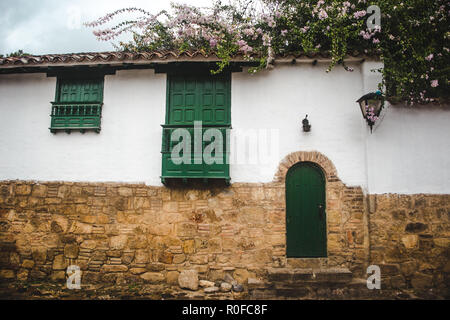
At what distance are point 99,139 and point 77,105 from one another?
908mm

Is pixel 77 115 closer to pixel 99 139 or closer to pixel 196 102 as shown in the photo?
pixel 99 139

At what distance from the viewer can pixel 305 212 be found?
535 centimetres

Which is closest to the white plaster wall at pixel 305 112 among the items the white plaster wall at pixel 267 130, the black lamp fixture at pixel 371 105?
the white plaster wall at pixel 267 130

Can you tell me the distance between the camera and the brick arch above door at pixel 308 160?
5277 millimetres

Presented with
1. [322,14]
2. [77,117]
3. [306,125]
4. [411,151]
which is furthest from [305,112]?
[77,117]

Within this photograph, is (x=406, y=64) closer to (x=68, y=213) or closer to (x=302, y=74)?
(x=302, y=74)

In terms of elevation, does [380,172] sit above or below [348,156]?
below

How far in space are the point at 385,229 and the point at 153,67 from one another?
19.4ft

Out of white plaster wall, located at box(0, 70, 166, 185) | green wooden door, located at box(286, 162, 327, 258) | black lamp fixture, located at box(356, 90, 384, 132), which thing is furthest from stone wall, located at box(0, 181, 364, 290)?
black lamp fixture, located at box(356, 90, 384, 132)

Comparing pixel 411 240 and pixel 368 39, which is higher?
pixel 368 39

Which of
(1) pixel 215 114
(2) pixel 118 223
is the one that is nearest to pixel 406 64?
(1) pixel 215 114

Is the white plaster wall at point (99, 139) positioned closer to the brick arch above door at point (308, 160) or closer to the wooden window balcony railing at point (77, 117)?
the wooden window balcony railing at point (77, 117)

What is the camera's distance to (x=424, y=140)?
17.2ft

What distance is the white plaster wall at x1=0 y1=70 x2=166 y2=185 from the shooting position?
5547 millimetres
